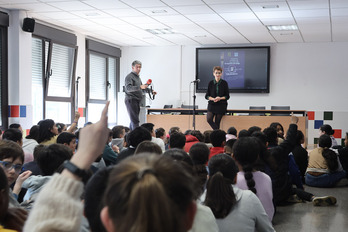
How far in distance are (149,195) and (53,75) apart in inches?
357

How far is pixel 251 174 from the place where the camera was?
2.85 meters

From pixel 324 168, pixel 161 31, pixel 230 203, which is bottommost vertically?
pixel 324 168

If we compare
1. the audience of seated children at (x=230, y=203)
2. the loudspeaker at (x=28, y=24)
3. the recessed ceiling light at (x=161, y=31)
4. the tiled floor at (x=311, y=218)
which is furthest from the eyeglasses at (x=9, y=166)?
the recessed ceiling light at (x=161, y=31)

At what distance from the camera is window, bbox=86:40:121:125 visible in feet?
35.3

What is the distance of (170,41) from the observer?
1116 cm

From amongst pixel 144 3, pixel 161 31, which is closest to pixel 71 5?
pixel 144 3

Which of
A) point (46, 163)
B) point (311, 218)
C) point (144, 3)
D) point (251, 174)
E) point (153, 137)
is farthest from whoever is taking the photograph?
point (144, 3)

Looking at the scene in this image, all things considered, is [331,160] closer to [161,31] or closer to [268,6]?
[268,6]

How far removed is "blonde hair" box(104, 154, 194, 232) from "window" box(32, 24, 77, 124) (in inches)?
330

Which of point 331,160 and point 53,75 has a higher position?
point 53,75

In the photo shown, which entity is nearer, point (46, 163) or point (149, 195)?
point (149, 195)

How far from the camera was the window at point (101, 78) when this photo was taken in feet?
35.3

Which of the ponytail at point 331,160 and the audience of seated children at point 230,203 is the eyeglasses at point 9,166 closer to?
the audience of seated children at point 230,203

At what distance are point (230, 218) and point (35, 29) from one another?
7.27 meters
